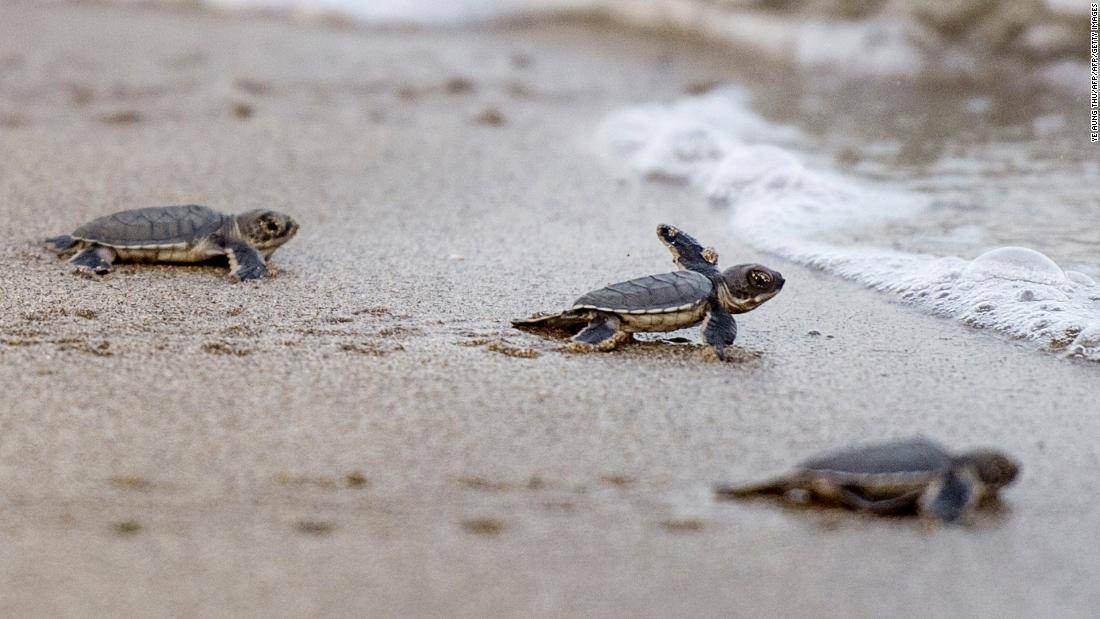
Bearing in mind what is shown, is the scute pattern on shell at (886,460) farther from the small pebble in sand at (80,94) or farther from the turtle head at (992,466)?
the small pebble in sand at (80,94)

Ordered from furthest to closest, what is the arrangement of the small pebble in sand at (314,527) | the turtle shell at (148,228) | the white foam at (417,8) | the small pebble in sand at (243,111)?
1. the white foam at (417,8)
2. the small pebble in sand at (243,111)
3. the turtle shell at (148,228)
4. the small pebble in sand at (314,527)

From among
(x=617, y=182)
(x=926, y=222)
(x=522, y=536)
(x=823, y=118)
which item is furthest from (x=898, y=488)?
(x=823, y=118)

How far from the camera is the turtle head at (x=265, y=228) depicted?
12.5ft

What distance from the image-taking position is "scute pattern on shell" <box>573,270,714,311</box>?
10.3 ft

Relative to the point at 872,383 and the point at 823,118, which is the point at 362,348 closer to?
the point at 872,383

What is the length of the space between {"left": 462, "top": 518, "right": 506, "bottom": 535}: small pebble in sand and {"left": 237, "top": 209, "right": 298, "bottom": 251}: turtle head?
6.14 ft

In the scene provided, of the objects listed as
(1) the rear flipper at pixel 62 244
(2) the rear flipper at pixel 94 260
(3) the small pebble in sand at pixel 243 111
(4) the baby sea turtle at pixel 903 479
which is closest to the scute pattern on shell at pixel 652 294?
(4) the baby sea turtle at pixel 903 479

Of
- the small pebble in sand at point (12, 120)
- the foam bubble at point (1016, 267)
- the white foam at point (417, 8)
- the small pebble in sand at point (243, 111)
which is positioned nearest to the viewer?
the foam bubble at point (1016, 267)

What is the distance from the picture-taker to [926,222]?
451 centimetres

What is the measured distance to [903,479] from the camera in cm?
224

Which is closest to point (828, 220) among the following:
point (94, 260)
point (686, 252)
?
point (686, 252)

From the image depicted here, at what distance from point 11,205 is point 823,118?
13.1 ft

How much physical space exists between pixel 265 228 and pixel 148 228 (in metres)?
0.35

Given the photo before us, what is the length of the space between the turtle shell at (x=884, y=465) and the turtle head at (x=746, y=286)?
989 mm
